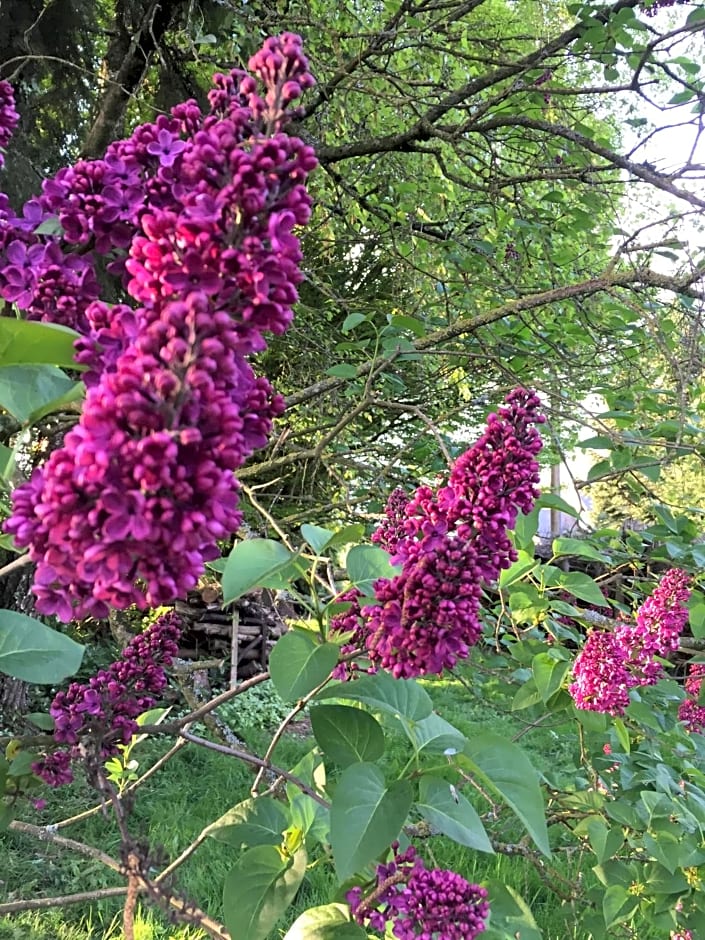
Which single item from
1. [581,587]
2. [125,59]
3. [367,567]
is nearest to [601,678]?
[581,587]

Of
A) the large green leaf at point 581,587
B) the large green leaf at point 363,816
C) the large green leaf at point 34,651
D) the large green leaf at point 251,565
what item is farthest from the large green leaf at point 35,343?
the large green leaf at point 581,587

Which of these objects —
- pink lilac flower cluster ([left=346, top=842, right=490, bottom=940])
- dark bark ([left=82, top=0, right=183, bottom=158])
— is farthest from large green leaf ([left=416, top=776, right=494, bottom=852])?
dark bark ([left=82, top=0, right=183, bottom=158])

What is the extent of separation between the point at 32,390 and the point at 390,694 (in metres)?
0.63

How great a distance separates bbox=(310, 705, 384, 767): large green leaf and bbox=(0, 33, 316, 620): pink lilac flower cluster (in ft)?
1.78

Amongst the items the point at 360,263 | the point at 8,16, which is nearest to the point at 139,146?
the point at 8,16

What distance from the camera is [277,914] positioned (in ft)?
3.98

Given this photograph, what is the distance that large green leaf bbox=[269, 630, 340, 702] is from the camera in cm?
100

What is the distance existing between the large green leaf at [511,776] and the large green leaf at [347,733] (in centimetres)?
14

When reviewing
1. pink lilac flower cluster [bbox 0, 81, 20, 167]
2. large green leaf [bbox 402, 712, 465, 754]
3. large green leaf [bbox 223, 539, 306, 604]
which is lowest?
large green leaf [bbox 402, 712, 465, 754]

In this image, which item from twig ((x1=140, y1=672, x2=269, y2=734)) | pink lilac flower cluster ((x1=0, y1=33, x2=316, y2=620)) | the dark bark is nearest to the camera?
pink lilac flower cluster ((x1=0, y1=33, x2=316, y2=620))

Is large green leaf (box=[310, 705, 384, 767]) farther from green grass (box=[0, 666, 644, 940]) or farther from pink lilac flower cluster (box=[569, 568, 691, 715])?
green grass (box=[0, 666, 644, 940])

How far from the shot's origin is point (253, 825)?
136 centimetres

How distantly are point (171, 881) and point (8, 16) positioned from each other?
407 centimetres

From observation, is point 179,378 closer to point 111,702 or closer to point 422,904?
point 422,904
